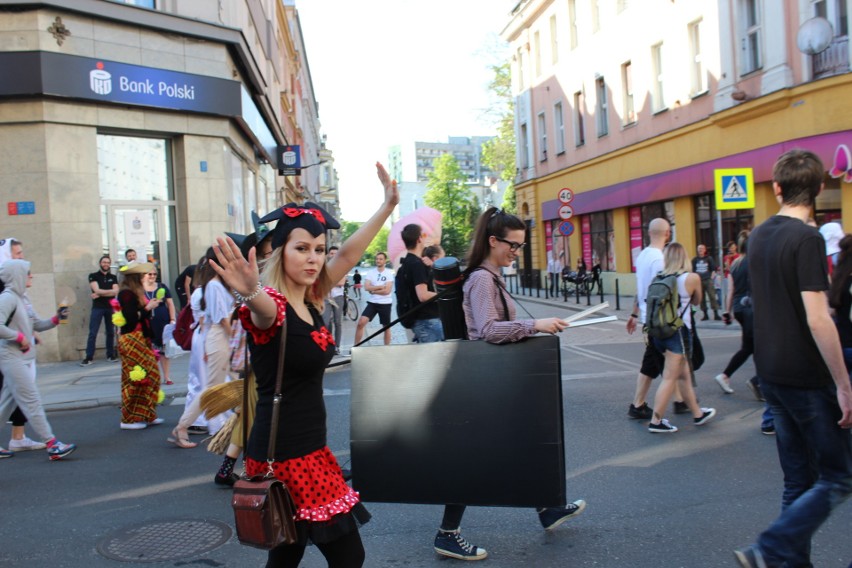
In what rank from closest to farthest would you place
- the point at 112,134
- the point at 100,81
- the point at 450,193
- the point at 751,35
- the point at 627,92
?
the point at 100,81, the point at 112,134, the point at 751,35, the point at 627,92, the point at 450,193

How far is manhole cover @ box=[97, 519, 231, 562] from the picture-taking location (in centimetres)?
420

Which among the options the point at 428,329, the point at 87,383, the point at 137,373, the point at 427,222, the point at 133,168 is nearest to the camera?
the point at 137,373

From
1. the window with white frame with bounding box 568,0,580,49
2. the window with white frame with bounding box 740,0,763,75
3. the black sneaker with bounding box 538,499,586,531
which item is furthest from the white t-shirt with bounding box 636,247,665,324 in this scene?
the window with white frame with bounding box 568,0,580,49

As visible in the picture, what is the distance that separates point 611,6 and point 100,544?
25.6 meters

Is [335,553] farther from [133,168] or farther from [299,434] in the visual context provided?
[133,168]

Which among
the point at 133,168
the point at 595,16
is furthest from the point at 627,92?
the point at 133,168

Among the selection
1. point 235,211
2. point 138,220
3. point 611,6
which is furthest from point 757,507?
point 611,6

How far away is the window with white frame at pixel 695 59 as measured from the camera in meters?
21.0

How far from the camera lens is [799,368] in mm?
3148

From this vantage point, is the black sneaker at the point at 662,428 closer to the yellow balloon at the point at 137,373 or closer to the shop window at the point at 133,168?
the yellow balloon at the point at 137,373

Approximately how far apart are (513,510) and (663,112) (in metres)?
20.4

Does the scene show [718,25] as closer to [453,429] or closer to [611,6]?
[611,6]

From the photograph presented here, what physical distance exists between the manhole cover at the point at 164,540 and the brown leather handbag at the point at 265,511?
1949mm

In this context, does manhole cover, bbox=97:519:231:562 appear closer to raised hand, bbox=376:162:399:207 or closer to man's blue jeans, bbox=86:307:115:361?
raised hand, bbox=376:162:399:207
